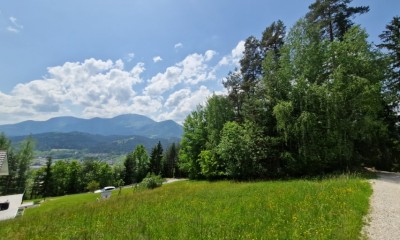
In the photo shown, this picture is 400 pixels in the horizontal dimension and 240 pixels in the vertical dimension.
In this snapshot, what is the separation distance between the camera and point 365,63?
22688mm

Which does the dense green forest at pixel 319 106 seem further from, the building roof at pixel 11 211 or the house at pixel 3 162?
the building roof at pixel 11 211

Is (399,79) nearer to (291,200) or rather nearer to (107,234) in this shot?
(291,200)

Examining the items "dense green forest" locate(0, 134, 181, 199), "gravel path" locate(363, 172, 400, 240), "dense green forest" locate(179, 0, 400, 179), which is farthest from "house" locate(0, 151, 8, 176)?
"dense green forest" locate(0, 134, 181, 199)

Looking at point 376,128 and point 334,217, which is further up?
point 376,128

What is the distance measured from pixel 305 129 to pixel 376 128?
7332mm

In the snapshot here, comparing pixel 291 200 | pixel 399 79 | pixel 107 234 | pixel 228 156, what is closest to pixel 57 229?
pixel 107 234

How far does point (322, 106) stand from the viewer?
22875 millimetres

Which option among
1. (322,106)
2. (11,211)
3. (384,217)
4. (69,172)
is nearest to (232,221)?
(384,217)

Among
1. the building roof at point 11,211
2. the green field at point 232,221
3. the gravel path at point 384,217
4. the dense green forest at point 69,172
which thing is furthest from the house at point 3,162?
the dense green forest at point 69,172

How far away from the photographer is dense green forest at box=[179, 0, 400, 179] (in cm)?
2227

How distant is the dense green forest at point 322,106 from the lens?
73.0 ft

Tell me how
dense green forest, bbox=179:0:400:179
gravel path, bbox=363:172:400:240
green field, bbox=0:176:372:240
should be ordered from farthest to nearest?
dense green forest, bbox=179:0:400:179
green field, bbox=0:176:372:240
gravel path, bbox=363:172:400:240

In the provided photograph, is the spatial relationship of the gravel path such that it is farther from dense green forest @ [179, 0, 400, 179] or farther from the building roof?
the building roof

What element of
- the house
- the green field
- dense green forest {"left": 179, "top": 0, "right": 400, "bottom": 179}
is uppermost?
dense green forest {"left": 179, "top": 0, "right": 400, "bottom": 179}
